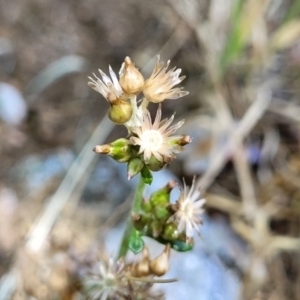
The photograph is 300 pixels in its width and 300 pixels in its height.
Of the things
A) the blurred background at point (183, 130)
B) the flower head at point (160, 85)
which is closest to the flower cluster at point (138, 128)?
the flower head at point (160, 85)

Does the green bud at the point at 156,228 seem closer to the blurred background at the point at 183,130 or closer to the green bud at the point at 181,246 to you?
the green bud at the point at 181,246

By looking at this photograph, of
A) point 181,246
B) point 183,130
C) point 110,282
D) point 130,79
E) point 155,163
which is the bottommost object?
point 110,282

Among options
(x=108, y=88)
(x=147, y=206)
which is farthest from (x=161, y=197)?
(x=108, y=88)

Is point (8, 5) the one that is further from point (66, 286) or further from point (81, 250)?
point (66, 286)

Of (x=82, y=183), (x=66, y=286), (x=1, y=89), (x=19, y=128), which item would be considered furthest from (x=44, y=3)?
(x=66, y=286)

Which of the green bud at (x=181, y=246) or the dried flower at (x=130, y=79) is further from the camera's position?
the green bud at (x=181, y=246)

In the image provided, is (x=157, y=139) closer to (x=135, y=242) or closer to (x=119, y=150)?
(x=119, y=150)

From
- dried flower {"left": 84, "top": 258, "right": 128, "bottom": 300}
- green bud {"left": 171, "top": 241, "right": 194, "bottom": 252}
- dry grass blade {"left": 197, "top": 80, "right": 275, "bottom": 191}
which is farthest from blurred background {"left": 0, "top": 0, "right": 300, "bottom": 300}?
green bud {"left": 171, "top": 241, "right": 194, "bottom": 252}
